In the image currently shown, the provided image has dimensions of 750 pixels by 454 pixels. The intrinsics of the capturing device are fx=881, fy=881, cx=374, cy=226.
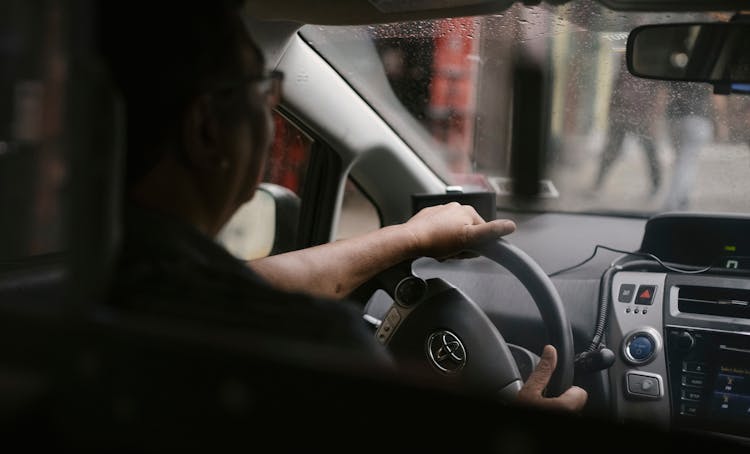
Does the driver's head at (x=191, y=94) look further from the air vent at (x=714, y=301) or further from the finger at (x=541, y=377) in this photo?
the air vent at (x=714, y=301)

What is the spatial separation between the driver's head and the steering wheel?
49.9 inches

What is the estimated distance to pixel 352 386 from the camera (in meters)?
1.15

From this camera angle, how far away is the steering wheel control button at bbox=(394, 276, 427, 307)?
2945mm

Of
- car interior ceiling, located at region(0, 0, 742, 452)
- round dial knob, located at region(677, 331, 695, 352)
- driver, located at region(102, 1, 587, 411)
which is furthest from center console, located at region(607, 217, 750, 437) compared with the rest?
car interior ceiling, located at region(0, 0, 742, 452)

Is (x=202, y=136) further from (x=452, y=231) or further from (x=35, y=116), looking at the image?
(x=452, y=231)

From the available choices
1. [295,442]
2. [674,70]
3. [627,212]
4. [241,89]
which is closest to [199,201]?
[241,89]

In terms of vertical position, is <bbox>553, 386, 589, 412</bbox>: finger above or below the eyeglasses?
below

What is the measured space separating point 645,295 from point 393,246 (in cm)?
102

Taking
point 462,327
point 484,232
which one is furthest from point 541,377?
point 484,232

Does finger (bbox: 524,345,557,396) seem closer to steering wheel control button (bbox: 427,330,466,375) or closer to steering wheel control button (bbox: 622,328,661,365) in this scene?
steering wheel control button (bbox: 427,330,466,375)

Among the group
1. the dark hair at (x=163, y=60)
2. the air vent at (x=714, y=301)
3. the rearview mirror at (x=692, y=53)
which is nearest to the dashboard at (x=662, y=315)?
the air vent at (x=714, y=301)

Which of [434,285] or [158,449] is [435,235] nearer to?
[434,285]

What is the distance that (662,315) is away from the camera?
3.20 meters

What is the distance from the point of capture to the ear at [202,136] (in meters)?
1.54
